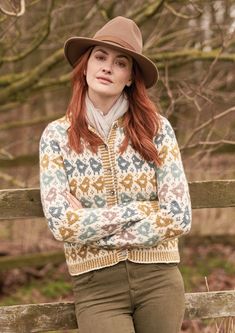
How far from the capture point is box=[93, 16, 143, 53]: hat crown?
3.16 meters

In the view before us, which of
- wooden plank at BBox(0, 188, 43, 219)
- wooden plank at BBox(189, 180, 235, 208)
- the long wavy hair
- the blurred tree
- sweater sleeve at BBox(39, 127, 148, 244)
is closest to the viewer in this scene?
sweater sleeve at BBox(39, 127, 148, 244)

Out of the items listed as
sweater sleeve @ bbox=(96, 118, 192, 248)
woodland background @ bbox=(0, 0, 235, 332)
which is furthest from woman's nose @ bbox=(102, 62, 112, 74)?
woodland background @ bbox=(0, 0, 235, 332)

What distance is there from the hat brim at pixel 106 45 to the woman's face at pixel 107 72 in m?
0.04

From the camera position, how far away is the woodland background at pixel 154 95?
6.36 meters

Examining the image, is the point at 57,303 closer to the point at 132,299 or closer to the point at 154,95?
the point at 132,299

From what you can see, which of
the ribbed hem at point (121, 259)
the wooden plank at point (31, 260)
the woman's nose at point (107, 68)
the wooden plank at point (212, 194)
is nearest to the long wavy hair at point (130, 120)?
the woman's nose at point (107, 68)

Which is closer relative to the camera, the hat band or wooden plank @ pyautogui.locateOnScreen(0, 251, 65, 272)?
the hat band

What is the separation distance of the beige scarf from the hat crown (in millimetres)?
248

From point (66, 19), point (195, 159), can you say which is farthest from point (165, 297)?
point (66, 19)

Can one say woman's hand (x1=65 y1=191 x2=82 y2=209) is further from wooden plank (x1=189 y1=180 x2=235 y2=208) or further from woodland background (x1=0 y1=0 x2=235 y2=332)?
woodland background (x1=0 y1=0 x2=235 y2=332)

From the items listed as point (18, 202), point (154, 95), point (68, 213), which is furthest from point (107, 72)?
point (154, 95)

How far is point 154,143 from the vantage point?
10.4 feet

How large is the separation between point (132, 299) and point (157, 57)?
12.1 feet

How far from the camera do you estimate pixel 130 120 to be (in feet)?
10.6
